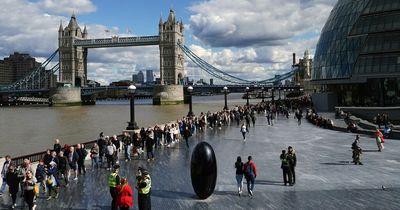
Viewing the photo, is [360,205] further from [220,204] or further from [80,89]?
[80,89]

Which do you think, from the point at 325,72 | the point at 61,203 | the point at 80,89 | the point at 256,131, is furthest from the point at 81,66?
the point at 61,203

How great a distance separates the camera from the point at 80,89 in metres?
136

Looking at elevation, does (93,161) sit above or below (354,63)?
below

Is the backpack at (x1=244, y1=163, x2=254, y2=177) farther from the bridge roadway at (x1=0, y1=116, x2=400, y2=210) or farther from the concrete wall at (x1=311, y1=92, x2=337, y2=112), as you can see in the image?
the concrete wall at (x1=311, y1=92, x2=337, y2=112)

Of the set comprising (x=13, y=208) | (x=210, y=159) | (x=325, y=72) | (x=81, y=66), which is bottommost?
(x=13, y=208)

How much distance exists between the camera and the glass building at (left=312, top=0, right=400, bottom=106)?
40.2 meters

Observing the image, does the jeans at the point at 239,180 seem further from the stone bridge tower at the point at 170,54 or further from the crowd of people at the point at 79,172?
the stone bridge tower at the point at 170,54

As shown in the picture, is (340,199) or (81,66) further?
(81,66)

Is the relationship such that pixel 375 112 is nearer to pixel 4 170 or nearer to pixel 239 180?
pixel 239 180

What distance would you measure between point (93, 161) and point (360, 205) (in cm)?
1008

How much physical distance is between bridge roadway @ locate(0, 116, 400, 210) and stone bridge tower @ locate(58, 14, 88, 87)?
161 meters

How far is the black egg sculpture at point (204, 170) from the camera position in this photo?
37.0ft

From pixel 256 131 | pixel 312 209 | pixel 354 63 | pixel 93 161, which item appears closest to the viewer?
pixel 312 209

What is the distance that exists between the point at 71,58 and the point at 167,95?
242ft
